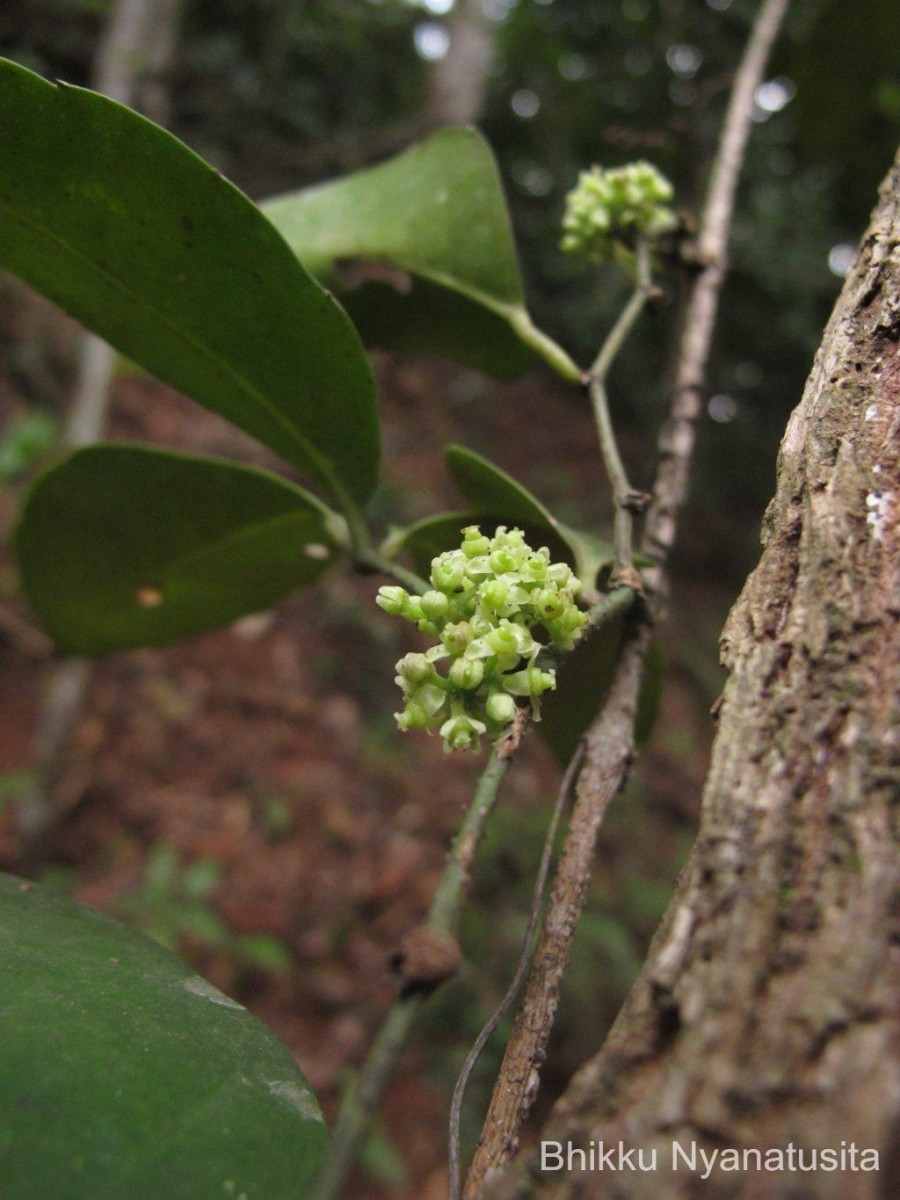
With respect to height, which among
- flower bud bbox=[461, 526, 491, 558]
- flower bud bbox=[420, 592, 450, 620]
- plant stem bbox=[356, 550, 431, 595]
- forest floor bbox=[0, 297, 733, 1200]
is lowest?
forest floor bbox=[0, 297, 733, 1200]

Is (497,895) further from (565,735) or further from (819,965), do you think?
(819,965)

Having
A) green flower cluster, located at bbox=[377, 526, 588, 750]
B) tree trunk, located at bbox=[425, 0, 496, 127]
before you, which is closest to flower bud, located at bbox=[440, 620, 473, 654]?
green flower cluster, located at bbox=[377, 526, 588, 750]

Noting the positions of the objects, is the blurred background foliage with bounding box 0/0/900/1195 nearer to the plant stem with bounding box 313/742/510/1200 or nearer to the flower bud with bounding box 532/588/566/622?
the flower bud with bounding box 532/588/566/622

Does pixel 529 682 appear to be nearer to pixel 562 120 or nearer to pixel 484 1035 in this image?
pixel 484 1035

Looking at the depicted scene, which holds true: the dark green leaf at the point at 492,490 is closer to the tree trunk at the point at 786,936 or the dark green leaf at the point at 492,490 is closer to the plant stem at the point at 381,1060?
the tree trunk at the point at 786,936

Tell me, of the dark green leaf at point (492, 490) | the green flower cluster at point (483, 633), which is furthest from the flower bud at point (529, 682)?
the dark green leaf at point (492, 490)

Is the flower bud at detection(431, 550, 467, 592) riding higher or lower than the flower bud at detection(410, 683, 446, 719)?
higher
